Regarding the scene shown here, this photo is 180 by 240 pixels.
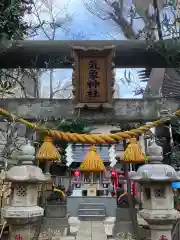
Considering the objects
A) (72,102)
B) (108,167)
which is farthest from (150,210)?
(108,167)

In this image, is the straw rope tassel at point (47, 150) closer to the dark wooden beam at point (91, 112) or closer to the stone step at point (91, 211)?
the dark wooden beam at point (91, 112)

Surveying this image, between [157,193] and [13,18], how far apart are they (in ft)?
11.8

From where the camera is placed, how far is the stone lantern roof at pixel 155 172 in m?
3.69

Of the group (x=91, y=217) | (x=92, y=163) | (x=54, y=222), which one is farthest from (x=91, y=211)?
(x=92, y=163)

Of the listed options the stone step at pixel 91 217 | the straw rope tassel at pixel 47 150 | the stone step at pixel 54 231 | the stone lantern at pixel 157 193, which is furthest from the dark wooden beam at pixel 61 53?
the stone step at pixel 91 217

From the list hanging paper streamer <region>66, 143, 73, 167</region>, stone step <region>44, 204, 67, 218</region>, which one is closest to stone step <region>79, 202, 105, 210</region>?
stone step <region>44, 204, 67, 218</region>

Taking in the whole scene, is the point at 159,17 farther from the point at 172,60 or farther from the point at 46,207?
the point at 46,207

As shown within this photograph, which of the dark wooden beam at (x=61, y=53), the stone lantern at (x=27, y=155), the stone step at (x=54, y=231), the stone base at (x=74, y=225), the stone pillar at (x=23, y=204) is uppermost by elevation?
the dark wooden beam at (x=61, y=53)

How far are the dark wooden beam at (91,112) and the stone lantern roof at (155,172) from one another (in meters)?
1.10

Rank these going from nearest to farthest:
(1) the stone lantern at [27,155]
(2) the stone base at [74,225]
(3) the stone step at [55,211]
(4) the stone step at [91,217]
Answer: (1) the stone lantern at [27,155] < (3) the stone step at [55,211] < (2) the stone base at [74,225] < (4) the stone step at [91,217]

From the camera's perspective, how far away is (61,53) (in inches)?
210

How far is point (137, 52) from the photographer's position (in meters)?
5.34

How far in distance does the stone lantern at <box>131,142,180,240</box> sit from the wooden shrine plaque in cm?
152

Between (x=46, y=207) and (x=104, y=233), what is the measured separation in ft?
6.35
